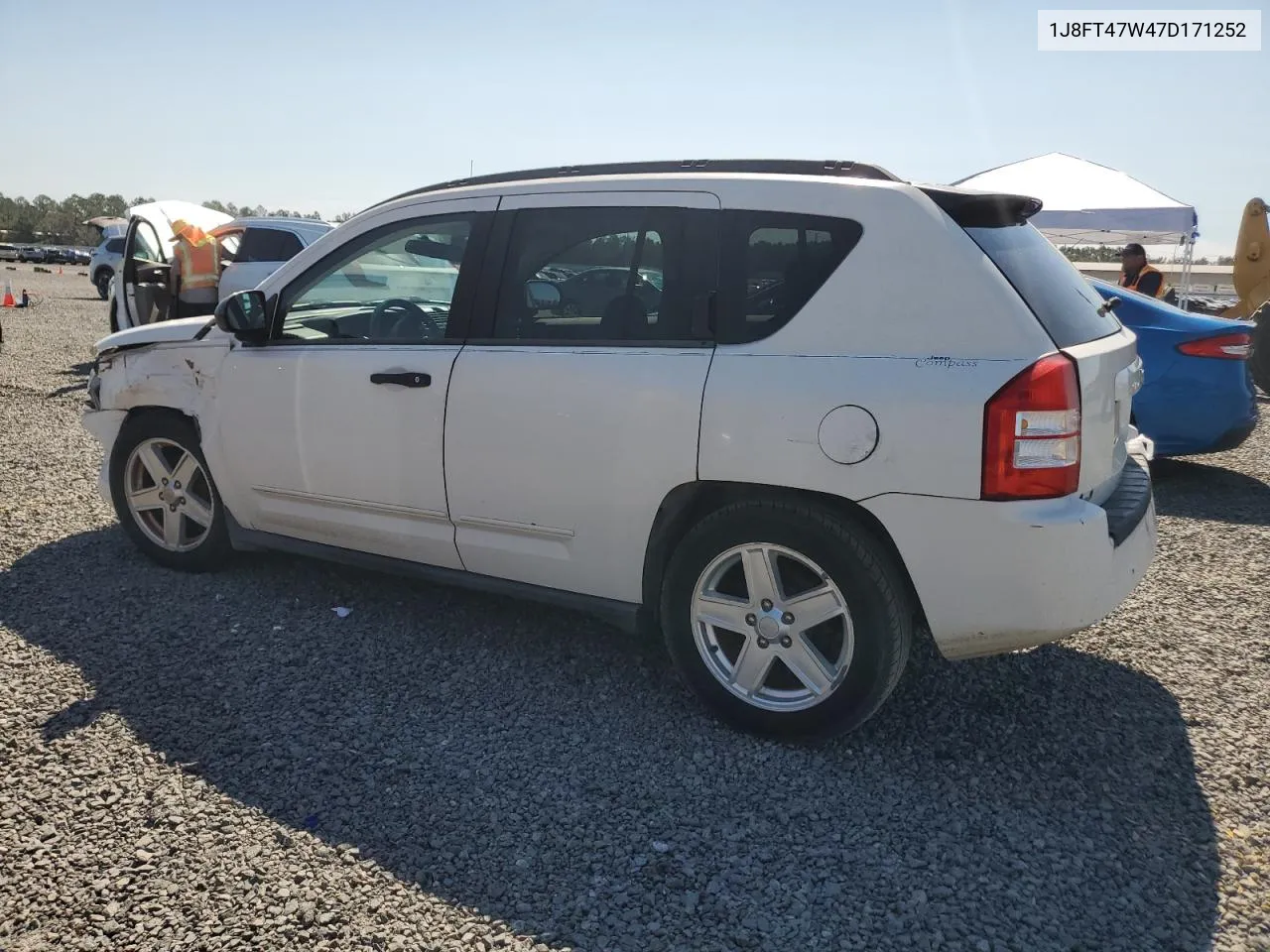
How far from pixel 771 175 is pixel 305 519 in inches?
97.4

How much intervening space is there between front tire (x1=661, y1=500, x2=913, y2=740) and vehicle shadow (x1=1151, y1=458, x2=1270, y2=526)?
Answer: 425 cm

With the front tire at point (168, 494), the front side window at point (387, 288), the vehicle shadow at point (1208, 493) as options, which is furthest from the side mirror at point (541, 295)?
the vehicle shadow at point (1208, 493)

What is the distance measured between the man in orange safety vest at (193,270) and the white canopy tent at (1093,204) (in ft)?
39.0

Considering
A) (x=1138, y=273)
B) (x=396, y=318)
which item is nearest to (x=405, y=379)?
(x=396, y=318)

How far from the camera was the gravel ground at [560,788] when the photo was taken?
8.16 ft

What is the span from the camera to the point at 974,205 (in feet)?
10.3

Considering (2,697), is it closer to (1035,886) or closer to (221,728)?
(221,728)

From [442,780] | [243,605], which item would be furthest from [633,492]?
[243,605]

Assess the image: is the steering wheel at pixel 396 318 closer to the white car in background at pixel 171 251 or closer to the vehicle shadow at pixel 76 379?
the white car in background at pixel 171 251

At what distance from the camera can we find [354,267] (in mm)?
4273

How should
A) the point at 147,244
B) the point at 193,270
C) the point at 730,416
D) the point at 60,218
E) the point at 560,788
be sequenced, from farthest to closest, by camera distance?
the point at 60,218
the point at 147,244
the point at 193,270
the point at 730,416
the point at 560,788

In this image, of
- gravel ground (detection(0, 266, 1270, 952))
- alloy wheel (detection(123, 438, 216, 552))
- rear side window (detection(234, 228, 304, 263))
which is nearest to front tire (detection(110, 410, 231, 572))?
alloy wheel (detection(123, 438, 216, 552))

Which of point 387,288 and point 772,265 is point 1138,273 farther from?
point 387,288

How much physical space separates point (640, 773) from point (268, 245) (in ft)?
33.2
